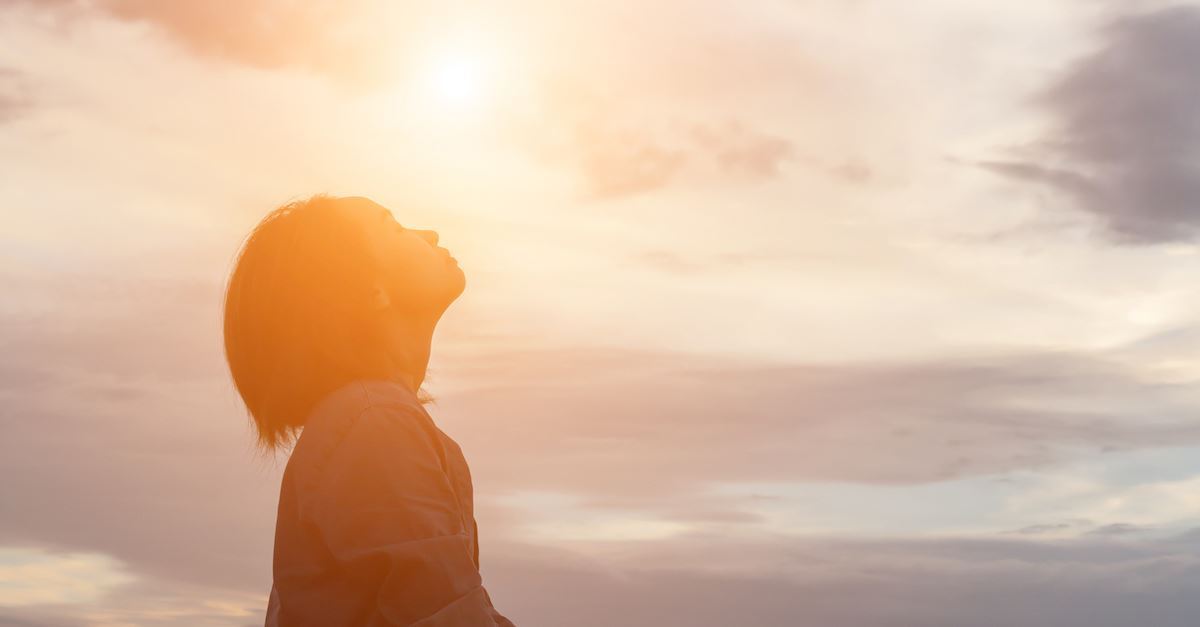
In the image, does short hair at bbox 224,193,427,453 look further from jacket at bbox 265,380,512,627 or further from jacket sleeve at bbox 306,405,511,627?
jacket sleeve at bbox 306,405,511,627

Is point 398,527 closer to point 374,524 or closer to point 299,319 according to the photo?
point 374,524

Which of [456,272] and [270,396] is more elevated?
[456,272]

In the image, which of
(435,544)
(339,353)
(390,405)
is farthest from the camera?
(339,353)

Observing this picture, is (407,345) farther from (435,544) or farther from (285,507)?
(435,544)

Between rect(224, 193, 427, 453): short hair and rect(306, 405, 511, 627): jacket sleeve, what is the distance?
69cm

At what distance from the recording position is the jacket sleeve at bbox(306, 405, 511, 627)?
18.1ft

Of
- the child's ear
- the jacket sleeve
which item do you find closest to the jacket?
the jacket sleeve

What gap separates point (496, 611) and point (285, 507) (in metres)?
1.28

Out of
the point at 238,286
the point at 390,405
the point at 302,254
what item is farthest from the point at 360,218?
the point at 390,405

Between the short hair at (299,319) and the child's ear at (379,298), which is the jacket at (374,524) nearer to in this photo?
the short hair at (299,319)

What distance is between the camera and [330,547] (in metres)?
5.74

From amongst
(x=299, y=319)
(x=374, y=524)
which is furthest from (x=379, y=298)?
(x=374, y=524)

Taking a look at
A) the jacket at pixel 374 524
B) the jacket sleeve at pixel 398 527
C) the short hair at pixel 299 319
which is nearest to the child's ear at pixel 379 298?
the short hair at pixel 299 319

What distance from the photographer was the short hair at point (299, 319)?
6.66 m
